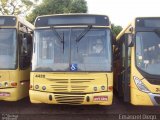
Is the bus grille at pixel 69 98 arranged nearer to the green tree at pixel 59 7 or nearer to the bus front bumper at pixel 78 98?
the bus front bumper at pixel 78 98

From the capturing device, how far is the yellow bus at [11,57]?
12.5 meters

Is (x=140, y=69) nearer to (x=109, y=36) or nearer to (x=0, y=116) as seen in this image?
(x=109, y=36)

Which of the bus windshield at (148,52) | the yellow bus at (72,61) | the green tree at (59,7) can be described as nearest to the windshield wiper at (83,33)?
the yellow bus at (72,61)

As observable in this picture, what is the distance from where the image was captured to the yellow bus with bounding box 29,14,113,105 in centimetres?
1164

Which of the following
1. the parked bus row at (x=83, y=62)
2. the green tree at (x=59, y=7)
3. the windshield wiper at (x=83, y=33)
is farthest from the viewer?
the green tree at (x=59, y=7)

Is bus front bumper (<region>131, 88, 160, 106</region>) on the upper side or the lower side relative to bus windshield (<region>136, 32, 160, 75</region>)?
lower

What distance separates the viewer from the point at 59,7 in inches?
1373

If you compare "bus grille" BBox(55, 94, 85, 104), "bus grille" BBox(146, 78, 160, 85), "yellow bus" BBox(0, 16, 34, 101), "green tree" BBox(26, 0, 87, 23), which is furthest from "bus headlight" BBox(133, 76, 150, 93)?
"green tree" BBox(26, 0, 87, 23)

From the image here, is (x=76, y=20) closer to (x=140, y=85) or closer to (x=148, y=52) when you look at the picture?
(x=148, y=52)

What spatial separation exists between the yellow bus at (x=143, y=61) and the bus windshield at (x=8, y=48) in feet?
Answer: 11.4

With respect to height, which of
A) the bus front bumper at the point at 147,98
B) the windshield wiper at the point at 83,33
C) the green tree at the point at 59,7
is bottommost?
the bus front bumper at the point at 147,98

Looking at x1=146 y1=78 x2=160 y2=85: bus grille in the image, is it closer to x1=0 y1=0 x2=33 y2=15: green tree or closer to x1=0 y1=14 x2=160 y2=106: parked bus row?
x1=0 y1=14 x2=160 y2=106: parked bus row

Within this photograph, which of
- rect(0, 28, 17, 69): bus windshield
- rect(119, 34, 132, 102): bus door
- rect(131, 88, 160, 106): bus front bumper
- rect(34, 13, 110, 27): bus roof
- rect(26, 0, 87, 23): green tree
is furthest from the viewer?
rect(26, 0, 87, 23): green tree

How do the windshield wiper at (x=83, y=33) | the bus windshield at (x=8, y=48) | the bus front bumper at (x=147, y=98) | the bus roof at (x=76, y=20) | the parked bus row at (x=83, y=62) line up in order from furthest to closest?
the bus windshield at (x=8, y=48) < the bus roof at (x=76, y=20) < the windshield wiper at (x=83, y=33) < the parked bus row at (x=83, y=62) < the bus front bumper at (x=147, y=98)
